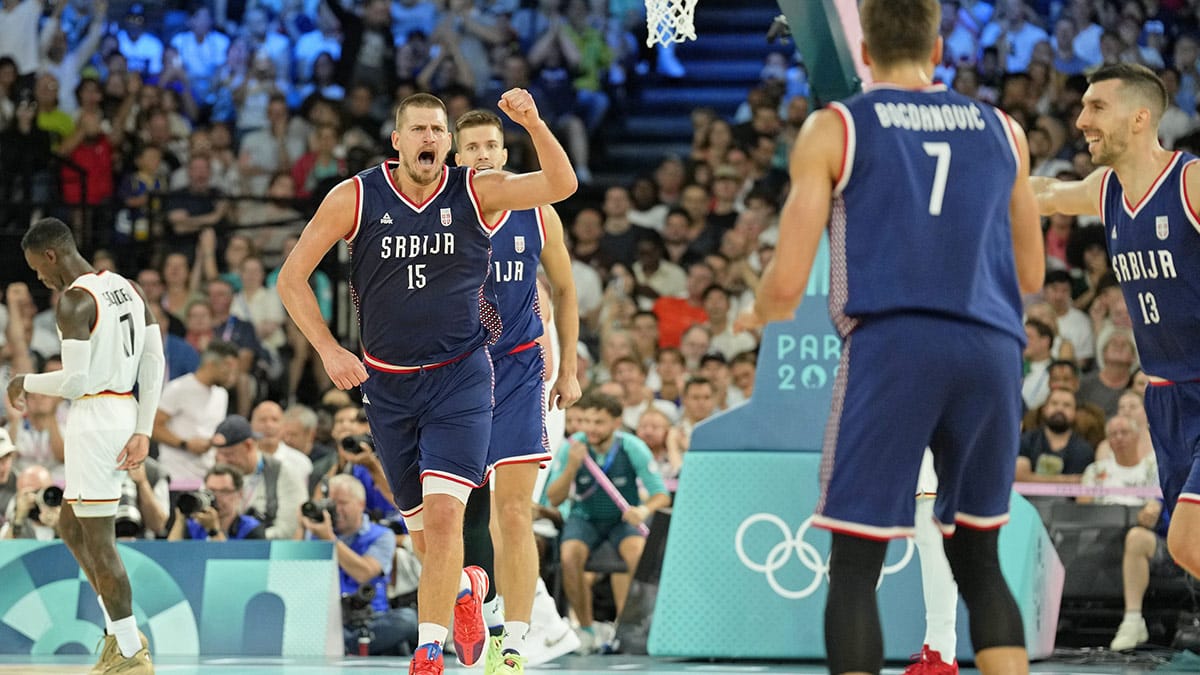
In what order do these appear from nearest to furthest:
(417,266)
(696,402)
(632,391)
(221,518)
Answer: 1. (417,266)
2. (221,518)
3. (696,402)
4. (632,391)

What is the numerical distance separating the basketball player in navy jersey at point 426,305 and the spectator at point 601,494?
148 inches

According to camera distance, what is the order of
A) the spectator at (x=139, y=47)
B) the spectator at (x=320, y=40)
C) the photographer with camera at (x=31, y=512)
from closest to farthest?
1. the photographer with camera at (x=31, y=512)
2. the spectator at (x=139, y=47)
3. the spectator at (x=320, y=40)

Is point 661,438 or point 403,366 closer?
point 403,366

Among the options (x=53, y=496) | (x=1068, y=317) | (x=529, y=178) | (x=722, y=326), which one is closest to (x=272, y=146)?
(x=722, y=326)

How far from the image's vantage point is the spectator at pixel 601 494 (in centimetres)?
1095

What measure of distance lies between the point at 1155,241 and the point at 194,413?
27.9 ft

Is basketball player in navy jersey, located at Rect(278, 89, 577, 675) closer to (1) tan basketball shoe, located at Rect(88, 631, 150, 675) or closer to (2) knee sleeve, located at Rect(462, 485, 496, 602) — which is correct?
(2) knee sleeve, located at Rect(462, 485, 496, 602)

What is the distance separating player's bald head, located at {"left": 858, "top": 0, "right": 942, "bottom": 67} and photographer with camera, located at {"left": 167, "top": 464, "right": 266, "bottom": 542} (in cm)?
706

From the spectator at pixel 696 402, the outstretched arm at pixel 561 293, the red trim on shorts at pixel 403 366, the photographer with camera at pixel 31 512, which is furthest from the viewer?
the spectator at pixel 696 402

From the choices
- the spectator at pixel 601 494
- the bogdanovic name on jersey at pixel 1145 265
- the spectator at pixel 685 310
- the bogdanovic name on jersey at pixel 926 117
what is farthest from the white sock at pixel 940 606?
the spectator at pixel 685 310

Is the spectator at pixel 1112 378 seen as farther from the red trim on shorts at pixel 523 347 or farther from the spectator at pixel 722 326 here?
the red trim on shorts at pixel 523 347

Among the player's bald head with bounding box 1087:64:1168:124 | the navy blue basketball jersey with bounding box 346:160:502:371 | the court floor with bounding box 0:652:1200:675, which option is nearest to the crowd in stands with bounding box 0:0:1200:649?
the court floor with bounding box 0:652:1200:675

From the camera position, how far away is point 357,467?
37.3 ft

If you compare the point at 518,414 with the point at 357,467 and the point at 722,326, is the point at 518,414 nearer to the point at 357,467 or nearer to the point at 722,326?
the point at 357,467
